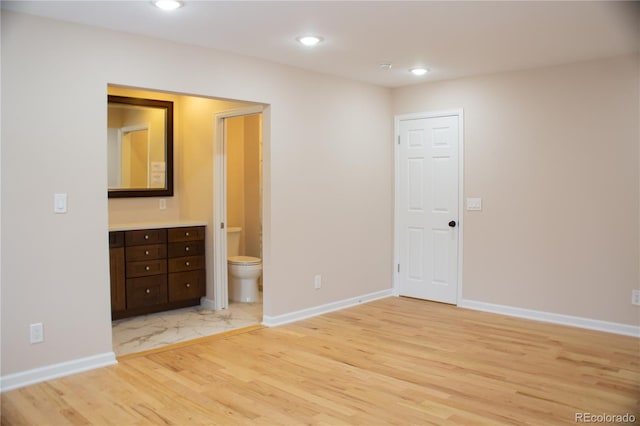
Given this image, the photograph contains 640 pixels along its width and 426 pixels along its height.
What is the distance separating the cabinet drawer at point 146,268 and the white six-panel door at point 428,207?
257 cm

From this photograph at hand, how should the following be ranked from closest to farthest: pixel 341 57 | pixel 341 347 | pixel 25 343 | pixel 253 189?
pixel 25 343 → pixel 341 347 → pixel 341 57 → pixel 253 189

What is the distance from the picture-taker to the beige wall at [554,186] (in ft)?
15.0

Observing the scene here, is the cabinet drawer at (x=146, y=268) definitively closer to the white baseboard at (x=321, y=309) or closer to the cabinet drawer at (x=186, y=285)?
the cabinet drawer at (x=186, y=285)

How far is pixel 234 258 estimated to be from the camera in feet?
19.4

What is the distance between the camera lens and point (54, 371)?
356 centimetres

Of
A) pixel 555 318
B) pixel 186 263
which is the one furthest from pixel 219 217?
pixel 555 318

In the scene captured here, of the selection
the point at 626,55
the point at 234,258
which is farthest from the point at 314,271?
the point at 626,55

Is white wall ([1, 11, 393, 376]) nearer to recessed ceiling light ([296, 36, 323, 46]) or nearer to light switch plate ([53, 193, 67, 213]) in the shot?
light switch plate ([53, 193, 67, 213])

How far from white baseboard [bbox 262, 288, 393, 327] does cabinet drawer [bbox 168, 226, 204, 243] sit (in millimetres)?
1157

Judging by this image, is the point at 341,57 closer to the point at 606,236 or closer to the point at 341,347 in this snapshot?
the point at 341,347

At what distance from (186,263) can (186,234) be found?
11.5 inches

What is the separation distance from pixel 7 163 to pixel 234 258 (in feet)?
9.44

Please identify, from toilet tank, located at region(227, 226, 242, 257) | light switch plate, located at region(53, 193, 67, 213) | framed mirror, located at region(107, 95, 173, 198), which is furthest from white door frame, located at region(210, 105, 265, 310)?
light switch plate, located at region(53, 193, 67, 213)

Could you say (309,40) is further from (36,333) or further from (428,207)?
(36,333)
